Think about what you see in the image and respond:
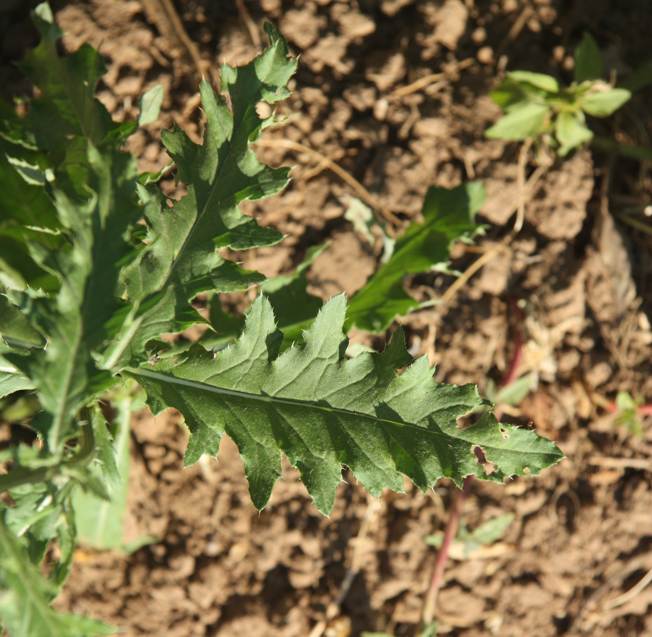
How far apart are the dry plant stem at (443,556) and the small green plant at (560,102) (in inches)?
52.1

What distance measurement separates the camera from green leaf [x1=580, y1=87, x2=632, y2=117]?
9.27 ft

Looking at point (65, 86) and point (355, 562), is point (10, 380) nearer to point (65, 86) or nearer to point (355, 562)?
point (65, 86)

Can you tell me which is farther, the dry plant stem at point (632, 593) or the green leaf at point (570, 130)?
the dry plant stem at point (632, 593)

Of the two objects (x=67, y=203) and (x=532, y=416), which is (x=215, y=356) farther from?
(x=532, y=416)

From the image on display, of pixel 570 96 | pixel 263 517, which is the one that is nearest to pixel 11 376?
pixel 263 517

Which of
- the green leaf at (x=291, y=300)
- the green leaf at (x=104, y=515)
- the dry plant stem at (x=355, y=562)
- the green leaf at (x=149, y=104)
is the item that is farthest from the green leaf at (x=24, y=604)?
the dry plant stem at (x=355, y=562)

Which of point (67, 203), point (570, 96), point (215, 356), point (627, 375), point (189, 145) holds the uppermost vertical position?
point (67, 203)

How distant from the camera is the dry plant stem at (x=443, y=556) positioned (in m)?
2.93

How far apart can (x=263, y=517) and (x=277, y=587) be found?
0.94ft

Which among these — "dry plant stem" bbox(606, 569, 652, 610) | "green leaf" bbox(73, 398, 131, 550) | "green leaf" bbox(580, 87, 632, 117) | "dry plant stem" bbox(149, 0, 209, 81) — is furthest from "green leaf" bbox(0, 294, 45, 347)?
"dry plant stem" bbox(606, 569, 652, 610)

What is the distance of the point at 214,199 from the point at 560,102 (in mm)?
1699

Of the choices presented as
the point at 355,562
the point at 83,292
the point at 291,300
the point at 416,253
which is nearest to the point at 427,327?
the point at 416,253

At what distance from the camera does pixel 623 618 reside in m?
3.21

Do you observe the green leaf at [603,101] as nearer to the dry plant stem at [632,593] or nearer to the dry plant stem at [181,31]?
the dry plant stem at [181,31]
